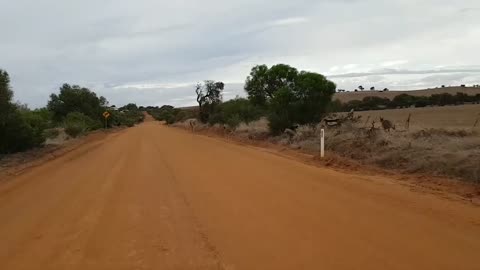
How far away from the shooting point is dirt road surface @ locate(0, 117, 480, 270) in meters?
6.51

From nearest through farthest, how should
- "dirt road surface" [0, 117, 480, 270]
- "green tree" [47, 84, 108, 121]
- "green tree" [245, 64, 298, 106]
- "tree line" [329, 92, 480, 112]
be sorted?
"dirt road surface" [0, 117, 480, 270] < "green tree" [245, 64, 298, 106] < "green tree" [47, 84, 108, 121] < "tree line" [329, 92, 480, 112]

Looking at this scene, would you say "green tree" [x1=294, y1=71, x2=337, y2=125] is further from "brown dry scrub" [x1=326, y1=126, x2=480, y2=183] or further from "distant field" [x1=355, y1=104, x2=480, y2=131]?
"brown dry scrub" [x1=326, y1=126, x2=480, y2=183]

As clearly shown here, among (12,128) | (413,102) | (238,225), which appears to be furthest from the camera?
(413,102)

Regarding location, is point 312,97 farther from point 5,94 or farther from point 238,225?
point 238,225

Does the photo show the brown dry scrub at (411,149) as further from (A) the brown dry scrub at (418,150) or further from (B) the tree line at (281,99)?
(B) the tree line at (281,99)

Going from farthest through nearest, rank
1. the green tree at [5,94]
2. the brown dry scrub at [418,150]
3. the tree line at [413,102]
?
the tree line at [413,102] < the green tree at [5,94] < the brown dry scrub at [418,150]

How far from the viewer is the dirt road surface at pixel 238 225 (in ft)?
21.4

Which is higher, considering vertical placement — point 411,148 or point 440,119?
point 411,148

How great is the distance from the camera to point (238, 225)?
333 inches

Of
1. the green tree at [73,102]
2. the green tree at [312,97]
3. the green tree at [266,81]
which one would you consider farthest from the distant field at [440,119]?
the green tree at [73,102]

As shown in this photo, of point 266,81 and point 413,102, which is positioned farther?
point 413,102

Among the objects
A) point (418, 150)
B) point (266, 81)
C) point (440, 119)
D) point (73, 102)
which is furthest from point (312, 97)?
point (73, 102)

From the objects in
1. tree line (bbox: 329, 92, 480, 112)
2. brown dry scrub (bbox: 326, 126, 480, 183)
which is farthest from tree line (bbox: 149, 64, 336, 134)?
tree line (bbox: 329, 92, 480, 112)

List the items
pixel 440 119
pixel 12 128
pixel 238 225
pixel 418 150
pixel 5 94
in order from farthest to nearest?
1. pixel 440 119
2. pixel 12 128
3. pixel 5 94
4. pixel 418 150
5. pixel 238 225
